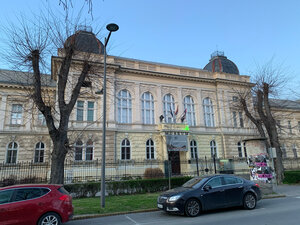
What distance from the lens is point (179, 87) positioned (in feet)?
99.6

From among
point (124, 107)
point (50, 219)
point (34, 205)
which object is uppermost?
point (124, 107)

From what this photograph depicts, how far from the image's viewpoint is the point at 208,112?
3166 cm

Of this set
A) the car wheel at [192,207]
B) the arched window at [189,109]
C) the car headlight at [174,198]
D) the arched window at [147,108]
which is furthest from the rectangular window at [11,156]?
the car wheel at [192,207]

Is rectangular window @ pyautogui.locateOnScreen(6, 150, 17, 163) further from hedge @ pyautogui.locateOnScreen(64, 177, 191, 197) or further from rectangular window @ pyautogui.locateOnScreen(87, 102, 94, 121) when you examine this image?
hedge @ pyautogui.locateOnScreen(64, 177, 191, 197)

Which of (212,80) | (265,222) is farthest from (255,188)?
(212,80)

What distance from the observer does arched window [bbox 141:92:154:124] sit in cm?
2794

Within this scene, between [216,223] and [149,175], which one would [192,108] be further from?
[216,223]

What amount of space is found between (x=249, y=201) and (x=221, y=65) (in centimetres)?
2836

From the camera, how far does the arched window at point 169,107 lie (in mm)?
28953

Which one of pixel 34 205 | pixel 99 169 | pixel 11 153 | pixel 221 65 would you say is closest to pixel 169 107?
pixel 221 65

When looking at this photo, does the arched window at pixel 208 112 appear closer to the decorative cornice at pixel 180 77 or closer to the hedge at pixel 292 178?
the decorative cornice at pixel 180 77

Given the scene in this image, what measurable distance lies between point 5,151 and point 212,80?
93.3ft

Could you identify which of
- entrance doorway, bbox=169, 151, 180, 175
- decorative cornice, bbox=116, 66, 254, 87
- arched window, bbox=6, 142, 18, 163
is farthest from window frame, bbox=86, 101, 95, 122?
entrance doorway, bbox=169, 151, 180, 175

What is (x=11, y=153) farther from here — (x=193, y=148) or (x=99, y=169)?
(x=193, y=148)
